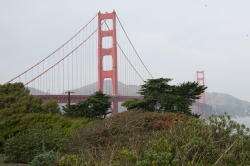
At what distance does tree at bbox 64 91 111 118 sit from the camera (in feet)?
92.5

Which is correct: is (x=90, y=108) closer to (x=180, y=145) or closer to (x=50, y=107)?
(x=50, y=107)

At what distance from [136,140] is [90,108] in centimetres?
1819

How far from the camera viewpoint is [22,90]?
105 ft

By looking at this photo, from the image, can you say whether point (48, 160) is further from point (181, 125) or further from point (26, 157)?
point (181, 125)

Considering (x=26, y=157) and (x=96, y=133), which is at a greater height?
(x=96, y=133)

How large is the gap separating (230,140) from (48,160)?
5.84 metres

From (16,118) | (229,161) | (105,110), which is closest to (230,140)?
(229,161)

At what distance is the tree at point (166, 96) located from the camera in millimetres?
25203

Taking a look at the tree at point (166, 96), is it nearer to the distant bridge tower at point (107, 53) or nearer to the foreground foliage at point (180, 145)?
the foreground foliage at point (180, 145)

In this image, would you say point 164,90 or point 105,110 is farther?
point 105,110

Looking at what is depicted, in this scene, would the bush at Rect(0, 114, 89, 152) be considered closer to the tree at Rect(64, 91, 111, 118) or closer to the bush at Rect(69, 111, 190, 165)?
the bush at Rect(69, 111, 190, 165)

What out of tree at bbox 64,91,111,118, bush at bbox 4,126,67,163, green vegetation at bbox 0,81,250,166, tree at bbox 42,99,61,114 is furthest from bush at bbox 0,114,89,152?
tree at bbox 42,99,61,114

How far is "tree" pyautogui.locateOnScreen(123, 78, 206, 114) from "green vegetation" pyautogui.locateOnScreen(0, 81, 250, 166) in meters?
0.08

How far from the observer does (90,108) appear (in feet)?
93.3
